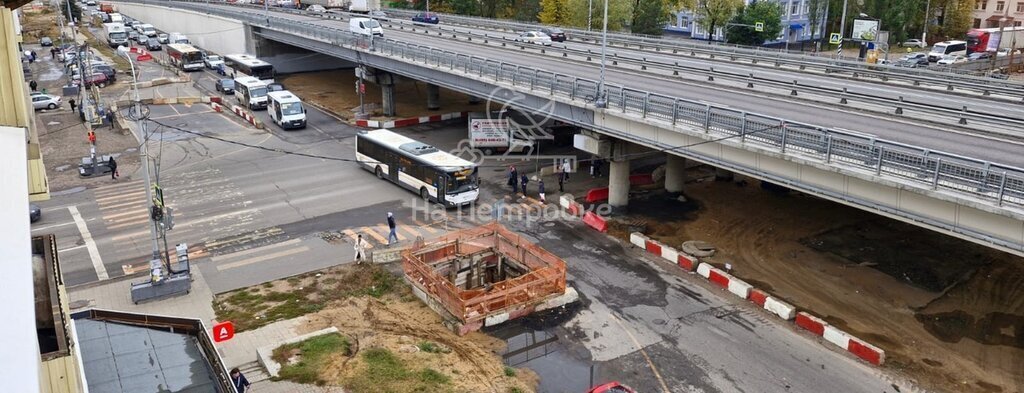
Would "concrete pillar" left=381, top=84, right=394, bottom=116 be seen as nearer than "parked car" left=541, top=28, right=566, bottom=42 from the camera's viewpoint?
Yes

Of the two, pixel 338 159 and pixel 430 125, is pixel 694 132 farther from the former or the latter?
pixel 430 125

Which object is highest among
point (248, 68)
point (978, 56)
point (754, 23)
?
point (754, 23)

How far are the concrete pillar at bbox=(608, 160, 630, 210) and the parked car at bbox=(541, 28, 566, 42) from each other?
30.3 m

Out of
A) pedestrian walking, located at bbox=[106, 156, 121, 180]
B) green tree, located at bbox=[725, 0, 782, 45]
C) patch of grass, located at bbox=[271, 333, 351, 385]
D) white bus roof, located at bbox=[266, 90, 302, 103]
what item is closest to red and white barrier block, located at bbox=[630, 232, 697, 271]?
patch of grass, located at bbox=[271, 333, 351, 385]

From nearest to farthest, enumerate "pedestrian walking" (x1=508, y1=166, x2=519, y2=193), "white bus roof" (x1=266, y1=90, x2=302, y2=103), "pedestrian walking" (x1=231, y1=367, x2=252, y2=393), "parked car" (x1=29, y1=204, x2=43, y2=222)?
"pedestrian walking" (x1=231, y1=367, x2=252, y2=393), "parked car" (x1=29, y1=204, x2=43, y2=222), "pedestrian walking" (x1=508, y1=166, x2=519, y2=193), "white bus roof" (x1=266, y1=90, x2=302, y2=103)

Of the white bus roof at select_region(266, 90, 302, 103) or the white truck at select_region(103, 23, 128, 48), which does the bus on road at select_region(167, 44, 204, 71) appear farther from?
the white bus roof at select_region(266, 90, 302, 103)

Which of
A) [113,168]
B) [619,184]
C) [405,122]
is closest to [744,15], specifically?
[405,122]

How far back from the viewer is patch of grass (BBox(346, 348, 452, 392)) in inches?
743

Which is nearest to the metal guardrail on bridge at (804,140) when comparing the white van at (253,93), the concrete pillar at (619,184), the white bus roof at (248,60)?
the concrete pillar at (619,184)

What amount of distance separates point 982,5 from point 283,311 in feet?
325

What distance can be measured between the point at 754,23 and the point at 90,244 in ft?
209

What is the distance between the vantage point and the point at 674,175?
36906mm

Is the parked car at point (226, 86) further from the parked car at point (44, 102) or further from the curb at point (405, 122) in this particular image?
the curb at point (405, 122)

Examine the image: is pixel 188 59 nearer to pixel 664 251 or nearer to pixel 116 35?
pixel 116 35
